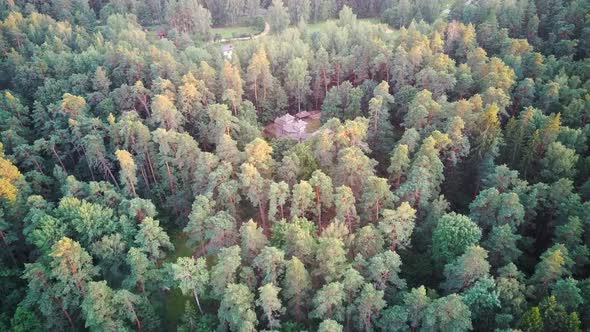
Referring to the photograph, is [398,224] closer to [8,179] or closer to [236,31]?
[8,179]

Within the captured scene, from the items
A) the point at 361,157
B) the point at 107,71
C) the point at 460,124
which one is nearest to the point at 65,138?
the point at 107,71

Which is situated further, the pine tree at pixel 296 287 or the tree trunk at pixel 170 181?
the tree trunk at pixel 170 181

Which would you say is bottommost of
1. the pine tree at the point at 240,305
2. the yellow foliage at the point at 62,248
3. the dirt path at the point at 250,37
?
the pine tree at the point at 240,305

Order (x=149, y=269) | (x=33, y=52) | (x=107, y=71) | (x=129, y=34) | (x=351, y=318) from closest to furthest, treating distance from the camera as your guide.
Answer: (x=351, y=318)
(x=149, y=269)
(x=107, y=71)
(x=33, y=52)
(x=129, y=34)

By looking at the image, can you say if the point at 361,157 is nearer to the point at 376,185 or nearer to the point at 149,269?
the point at 376,185

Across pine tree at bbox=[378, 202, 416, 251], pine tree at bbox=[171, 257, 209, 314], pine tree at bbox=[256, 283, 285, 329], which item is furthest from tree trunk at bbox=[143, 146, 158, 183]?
pine tree at bbox=[378, 202, 416, 251]

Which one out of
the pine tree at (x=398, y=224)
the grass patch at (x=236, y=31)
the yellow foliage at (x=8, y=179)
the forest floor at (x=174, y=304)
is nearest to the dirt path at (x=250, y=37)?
the grass patch at (x=236, y=31)

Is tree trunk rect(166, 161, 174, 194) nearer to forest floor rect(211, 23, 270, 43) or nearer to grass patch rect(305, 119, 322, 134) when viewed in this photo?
grass patch rect(305, 119, 322, 134)

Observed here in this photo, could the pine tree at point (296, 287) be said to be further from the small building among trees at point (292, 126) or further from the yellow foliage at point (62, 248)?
the small building among trees at point (292, 126)
